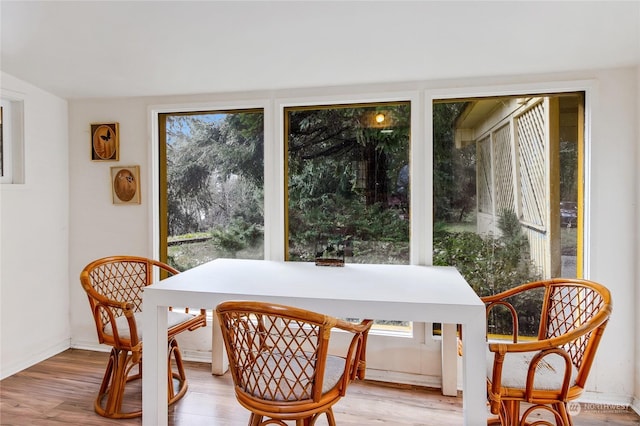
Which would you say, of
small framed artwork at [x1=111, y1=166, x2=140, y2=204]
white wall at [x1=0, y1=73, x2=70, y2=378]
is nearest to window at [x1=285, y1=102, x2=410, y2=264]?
small framed artwork at [x1=111, y1=166, x2=140, y2=204]

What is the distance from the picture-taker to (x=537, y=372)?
5.06 ft

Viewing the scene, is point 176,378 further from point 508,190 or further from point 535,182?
point 535,182

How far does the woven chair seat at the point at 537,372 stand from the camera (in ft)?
4.86

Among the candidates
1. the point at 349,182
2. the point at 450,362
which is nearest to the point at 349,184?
the point at 349,182

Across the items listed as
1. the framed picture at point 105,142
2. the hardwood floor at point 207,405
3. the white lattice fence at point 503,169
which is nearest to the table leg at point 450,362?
the hardwood floor at point 207,405

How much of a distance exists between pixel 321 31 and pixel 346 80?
0.52 meters

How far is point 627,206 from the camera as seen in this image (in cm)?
217

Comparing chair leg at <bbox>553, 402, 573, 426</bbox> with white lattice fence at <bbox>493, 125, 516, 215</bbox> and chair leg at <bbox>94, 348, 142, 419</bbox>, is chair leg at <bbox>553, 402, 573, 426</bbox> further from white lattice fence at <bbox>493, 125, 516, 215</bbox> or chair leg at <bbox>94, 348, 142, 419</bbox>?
chair leg at <bbox>94, 348, 142, 419</bbox>

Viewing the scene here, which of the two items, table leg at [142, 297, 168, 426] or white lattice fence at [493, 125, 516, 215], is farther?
white lattice fence at [493, 125, 516, 215]

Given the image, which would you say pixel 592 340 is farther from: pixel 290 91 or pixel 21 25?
pixel 21 25

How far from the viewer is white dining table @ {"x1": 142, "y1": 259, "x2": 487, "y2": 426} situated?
1.47 meters

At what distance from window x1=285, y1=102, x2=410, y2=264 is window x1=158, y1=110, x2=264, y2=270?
287 millimetres

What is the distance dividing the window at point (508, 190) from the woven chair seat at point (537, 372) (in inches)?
31.7

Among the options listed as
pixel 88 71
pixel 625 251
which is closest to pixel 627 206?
pixel 625 251
